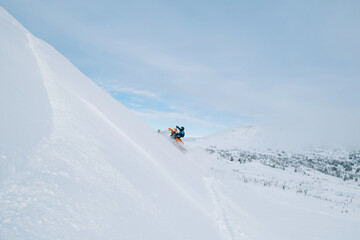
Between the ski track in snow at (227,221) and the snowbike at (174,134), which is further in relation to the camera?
the snowbike at (174,134)

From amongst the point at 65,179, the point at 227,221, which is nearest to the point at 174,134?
the point at 227,221

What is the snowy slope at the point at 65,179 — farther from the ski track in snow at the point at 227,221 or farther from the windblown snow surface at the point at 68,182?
the ski track in snow at the point at 227,221

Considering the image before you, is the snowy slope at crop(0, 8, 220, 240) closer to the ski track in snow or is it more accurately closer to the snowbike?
the ski track in snow

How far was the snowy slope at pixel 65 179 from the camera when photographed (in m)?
1.44

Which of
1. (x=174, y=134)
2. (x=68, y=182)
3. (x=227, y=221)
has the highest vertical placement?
(x=174, y=134)

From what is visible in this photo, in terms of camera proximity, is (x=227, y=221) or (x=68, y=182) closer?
(x=68, y=182)

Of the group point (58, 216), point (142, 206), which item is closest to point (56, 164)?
point (58, 216)

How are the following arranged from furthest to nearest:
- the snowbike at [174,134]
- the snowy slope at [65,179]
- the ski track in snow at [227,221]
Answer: the snowbike at [174,134] < the ski track in snow at [227,221] < the snowy slope at [65,179]

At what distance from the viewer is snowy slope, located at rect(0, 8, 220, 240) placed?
1.44 metres

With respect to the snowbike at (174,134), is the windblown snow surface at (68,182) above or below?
below

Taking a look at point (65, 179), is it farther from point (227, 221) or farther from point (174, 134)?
point (174, 134)

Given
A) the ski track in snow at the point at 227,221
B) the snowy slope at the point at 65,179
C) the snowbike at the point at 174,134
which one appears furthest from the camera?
the snowbike at the point at 174,134

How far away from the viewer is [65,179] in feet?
6.22

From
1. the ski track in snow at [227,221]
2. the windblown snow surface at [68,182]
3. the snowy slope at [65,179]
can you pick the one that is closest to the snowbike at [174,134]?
the ski track in snow at [227,221]
